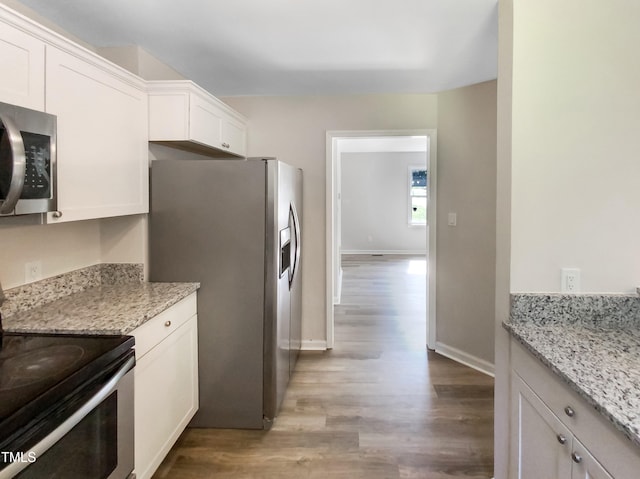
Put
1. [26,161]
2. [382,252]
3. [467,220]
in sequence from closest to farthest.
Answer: [26,161] < [467,220] < [382,252]

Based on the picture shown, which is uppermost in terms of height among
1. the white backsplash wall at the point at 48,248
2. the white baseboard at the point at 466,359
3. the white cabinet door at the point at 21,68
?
the white cabinet door at the point at 21,68

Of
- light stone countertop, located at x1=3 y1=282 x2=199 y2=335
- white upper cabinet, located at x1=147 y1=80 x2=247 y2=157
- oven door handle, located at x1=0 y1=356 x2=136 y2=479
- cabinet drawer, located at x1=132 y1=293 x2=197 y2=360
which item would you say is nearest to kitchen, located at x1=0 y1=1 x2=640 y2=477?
light stone countertop, located at x1=3 y1=282 x2=199 y2=335

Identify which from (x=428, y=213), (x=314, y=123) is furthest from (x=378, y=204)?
(x=314, y=123)

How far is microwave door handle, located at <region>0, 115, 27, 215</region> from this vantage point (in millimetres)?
1195

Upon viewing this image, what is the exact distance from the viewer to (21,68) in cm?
141

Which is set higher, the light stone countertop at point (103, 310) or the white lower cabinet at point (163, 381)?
the light stone countertop at point (103, 310)

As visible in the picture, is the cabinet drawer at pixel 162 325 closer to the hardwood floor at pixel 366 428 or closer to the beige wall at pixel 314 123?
the hardwood floor at pixel 366 428

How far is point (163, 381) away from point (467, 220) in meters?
2.58

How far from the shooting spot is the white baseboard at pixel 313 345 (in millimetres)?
3635

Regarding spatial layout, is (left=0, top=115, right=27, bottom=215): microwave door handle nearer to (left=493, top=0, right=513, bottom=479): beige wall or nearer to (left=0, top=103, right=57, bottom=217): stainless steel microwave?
(left=0, top=103, right=57, bottom=217): stainless steel microwave

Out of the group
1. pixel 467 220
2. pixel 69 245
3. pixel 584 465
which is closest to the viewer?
pixel 584 465

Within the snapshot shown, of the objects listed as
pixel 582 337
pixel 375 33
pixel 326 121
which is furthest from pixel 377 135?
Result: pixel 582 337

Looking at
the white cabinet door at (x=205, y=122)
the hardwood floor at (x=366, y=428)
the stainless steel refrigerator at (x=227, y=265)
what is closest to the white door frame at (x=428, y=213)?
the hardwood floor at (x=366, y=428)

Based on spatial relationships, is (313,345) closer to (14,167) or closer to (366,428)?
(366,428)
